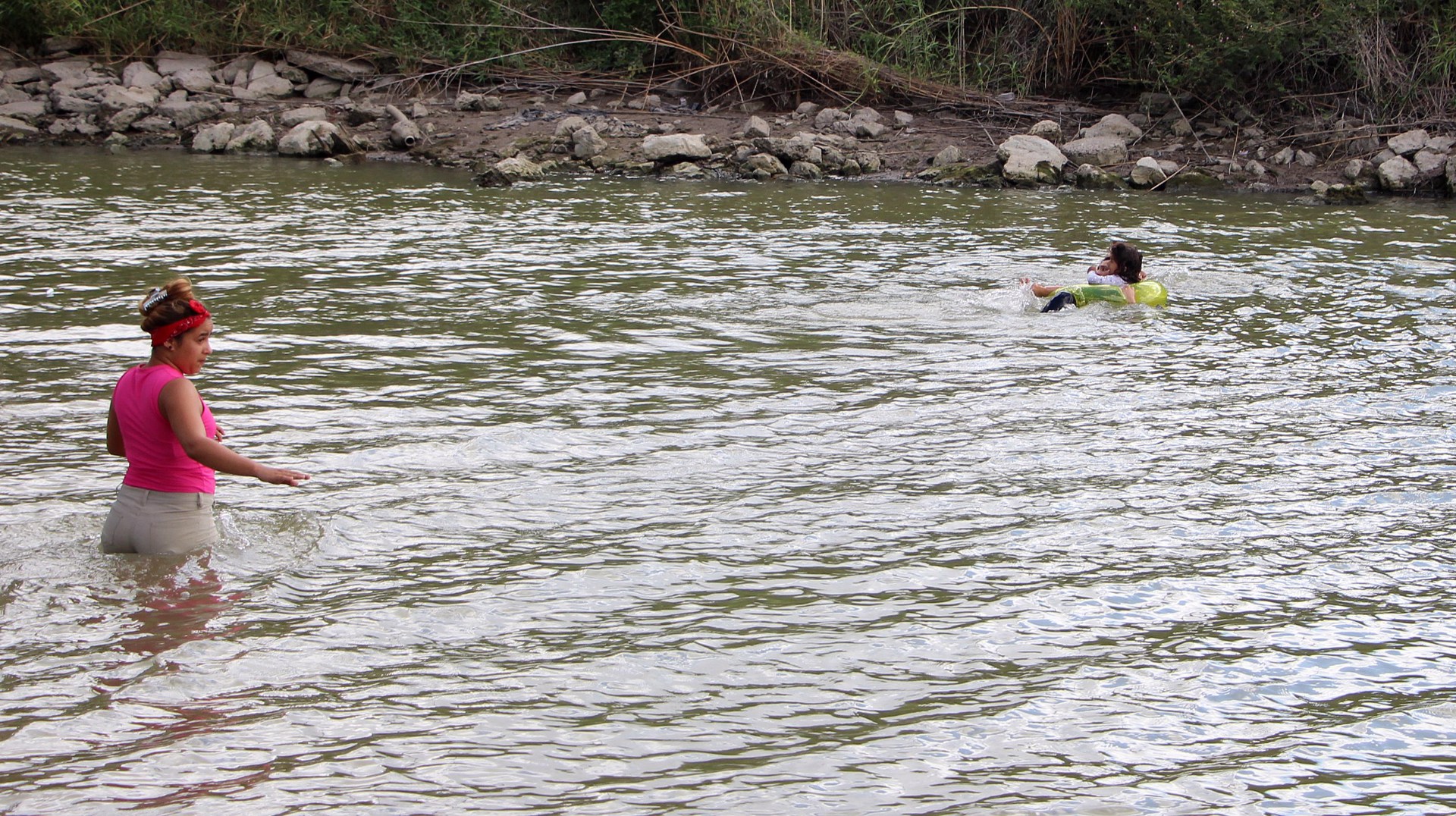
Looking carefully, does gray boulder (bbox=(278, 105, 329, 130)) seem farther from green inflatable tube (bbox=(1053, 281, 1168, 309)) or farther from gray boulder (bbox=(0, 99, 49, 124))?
green inflatable tube (bbox=(1053, 281, 1168, 309))

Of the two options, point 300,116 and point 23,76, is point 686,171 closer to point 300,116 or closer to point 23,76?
point 300,116

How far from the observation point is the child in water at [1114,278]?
11664mm

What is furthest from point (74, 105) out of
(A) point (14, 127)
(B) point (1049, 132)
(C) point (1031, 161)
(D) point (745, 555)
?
(D) point (745, 555)

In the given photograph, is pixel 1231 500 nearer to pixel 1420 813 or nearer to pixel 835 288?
pixel 1420 813

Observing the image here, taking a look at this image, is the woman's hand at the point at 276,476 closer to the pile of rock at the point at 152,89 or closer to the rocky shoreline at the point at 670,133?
the rocky shoreline at the point at 670,133

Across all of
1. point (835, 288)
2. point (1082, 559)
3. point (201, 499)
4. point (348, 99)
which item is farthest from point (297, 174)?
point (1082, 559)

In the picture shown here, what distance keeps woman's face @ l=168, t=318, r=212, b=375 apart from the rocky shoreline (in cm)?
1423

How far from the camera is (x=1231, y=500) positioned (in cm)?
693

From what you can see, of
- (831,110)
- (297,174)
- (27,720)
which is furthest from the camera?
(831,110)

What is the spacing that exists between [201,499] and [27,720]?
4.87 feet

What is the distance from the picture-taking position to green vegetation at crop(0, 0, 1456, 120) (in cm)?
2097

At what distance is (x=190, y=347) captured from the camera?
561 cm

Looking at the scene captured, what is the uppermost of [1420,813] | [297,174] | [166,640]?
[297,174]

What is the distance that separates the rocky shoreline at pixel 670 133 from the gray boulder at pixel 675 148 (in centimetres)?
3
